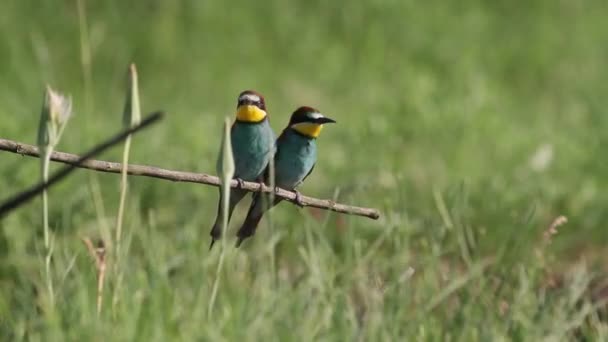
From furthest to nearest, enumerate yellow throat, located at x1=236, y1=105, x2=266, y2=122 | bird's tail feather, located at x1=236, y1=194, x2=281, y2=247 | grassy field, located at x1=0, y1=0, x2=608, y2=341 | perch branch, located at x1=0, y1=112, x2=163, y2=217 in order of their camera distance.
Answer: yellow throat, located at x1=236, y1=105, x2=266, y2=122, bird's tail feather, located at x1=236, y1=194, x2=281, y2=247, grassy field, located at x1=0, y1=0, x2=608, y2=341, perch branch, located at x1=0, y1=112, x2=163, y2=217

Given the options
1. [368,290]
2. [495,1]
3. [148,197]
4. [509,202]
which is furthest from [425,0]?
[368,290]

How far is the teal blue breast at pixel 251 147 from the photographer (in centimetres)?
336

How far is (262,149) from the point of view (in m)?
3.35

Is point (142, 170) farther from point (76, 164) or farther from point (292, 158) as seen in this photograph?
point (292, 158)

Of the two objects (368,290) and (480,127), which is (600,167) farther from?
(368,290)

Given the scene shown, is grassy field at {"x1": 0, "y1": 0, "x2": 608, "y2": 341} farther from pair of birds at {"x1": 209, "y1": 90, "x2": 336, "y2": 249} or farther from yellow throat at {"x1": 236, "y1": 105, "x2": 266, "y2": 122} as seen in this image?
yellow throat at {"x1": 236, "y1": 105, "x2": 266, "y2": 122}

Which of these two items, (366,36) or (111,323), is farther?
(366,36)

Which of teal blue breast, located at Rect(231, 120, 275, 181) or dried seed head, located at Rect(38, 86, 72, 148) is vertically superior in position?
dried seed head, located at Rect(38, 86, 72, 148)

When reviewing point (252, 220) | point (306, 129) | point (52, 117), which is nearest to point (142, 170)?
point (52, 117)

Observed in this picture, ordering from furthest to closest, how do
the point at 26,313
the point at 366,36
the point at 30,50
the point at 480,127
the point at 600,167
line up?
the point at 366,36, the point at 30,50, the point at 480,127, the point at 600,167, the point at 26,313

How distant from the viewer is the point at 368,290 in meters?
2.79

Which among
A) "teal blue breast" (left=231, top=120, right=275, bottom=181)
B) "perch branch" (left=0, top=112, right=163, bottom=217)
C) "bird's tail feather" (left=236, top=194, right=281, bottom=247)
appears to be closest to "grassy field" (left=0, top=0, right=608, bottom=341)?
"bird's tail feather" (left=236, top=194, right=281, bottom=247)

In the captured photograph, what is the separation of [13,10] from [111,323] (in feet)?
17.4

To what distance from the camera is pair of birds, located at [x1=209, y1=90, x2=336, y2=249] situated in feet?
10.6
